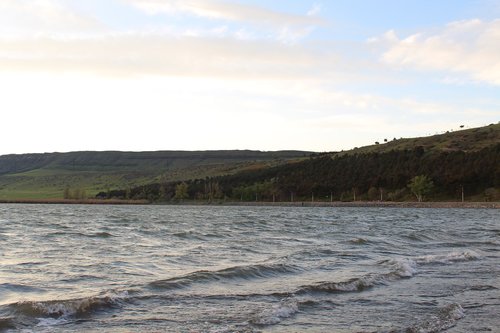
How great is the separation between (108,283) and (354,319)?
8084mm

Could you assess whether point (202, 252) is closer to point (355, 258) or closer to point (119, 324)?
point (355, 258)

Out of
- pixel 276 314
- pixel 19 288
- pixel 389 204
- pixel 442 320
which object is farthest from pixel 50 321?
pixel 389 204

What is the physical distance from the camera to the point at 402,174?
16788 centimetres

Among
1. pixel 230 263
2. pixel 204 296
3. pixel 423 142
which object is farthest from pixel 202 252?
pixel 423 142

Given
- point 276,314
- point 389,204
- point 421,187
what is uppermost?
point 421,187

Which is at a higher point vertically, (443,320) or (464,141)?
(464,141)

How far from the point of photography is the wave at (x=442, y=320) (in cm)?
1287

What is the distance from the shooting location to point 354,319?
13.9 meters

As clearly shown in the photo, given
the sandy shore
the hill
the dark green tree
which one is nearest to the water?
the sandy shore

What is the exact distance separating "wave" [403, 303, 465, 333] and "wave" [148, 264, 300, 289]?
24.5 feet

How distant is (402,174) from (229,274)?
15306 cm

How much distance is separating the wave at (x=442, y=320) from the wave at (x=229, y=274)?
7479 mm

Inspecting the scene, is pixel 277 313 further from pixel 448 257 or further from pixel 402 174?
pixel 402 174

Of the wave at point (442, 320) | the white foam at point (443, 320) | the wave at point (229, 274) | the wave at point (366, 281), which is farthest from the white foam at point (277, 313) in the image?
the wave at point (229, 274)
